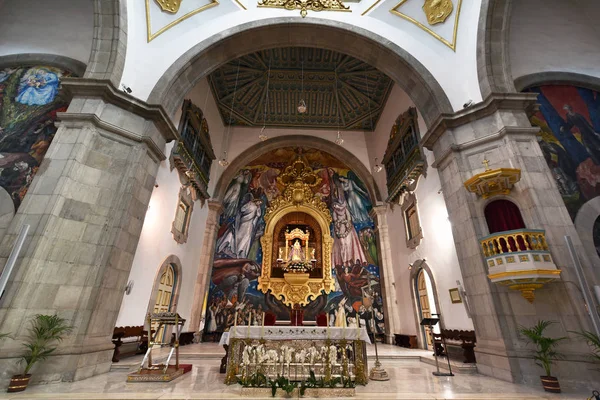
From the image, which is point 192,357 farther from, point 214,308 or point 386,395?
point 386,395

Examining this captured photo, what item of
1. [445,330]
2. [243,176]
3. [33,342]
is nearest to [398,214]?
[445,330]

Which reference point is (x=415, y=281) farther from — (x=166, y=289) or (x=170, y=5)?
(x=170, y=5)

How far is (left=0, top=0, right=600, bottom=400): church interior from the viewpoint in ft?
15.2

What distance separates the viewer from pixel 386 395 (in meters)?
3.93

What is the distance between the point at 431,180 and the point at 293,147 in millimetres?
8195

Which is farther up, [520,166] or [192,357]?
[520,166]

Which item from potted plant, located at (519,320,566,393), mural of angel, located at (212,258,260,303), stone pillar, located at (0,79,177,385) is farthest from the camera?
mural of angel, located at (212,258,260,303)

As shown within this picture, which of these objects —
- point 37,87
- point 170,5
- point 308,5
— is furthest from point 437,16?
point 37,87

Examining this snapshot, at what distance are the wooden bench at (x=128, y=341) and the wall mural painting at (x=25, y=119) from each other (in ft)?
11.8

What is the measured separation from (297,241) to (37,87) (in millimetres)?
10193

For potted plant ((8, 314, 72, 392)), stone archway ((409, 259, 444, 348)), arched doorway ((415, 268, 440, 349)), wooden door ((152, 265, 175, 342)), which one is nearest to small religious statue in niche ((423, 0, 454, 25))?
stone archway ((409, 259, 444, 348))

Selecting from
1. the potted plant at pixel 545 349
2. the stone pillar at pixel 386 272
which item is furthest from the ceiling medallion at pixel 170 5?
the potted plant at pixel 545 349

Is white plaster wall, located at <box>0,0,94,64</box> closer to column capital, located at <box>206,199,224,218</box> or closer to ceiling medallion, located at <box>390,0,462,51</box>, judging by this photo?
column capital, located at <box>206,199,224,218</box>

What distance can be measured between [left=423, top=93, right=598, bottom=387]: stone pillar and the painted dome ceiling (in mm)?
6082
